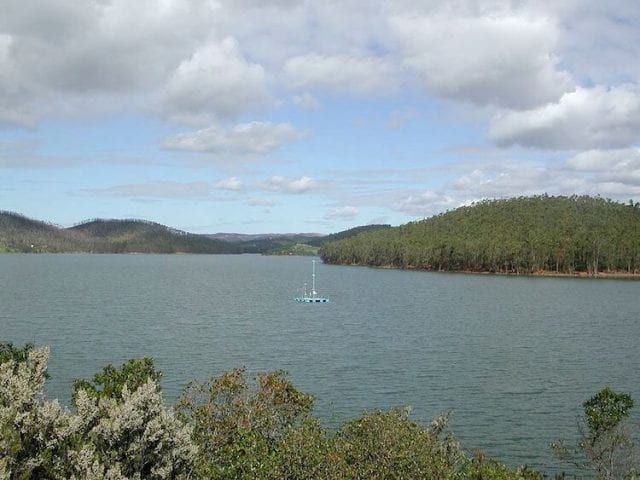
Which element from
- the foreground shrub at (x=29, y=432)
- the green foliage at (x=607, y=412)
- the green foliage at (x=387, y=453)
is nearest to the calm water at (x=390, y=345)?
the green foliage at (x=607, y=412)

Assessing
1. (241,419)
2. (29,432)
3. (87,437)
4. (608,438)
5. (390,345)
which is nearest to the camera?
(29,432)

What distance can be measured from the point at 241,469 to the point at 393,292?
119m

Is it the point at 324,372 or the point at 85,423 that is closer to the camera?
the point at 85,423

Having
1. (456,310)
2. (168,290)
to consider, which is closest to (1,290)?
(168,290)

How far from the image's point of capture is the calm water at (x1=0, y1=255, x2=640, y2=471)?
44.5 meters

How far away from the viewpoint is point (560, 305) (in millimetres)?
108688

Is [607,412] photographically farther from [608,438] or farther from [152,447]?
[152,447]

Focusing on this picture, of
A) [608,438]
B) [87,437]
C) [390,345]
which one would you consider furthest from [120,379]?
[390,345]

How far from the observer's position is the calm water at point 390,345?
146 ft

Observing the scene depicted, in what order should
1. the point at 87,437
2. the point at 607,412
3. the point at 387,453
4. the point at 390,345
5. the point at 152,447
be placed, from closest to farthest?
1. the point at 152,447
2. the point at 87,437
3. the point at 387,453
4. the point at 607,412
5. the point at 390,345

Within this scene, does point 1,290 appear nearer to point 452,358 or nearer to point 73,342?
point 73,342

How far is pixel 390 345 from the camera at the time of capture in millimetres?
68438

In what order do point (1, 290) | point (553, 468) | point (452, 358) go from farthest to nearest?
1. point (1, 290)
2. point (452, 358)
3. point (553, 468)

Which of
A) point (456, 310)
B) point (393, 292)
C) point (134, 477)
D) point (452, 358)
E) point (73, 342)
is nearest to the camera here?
point (134, 477)
